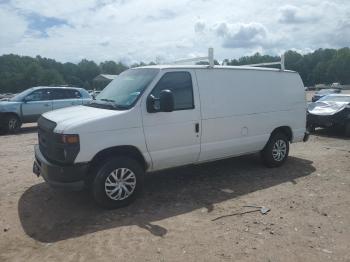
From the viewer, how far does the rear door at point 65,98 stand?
15.2 m

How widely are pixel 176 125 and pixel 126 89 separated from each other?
3.27ft

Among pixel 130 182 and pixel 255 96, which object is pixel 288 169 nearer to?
pixel 255 96

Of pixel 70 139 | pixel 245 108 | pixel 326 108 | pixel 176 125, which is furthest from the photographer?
pixel 326 108

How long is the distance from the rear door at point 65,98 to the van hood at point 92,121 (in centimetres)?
981

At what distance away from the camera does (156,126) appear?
5.77 m

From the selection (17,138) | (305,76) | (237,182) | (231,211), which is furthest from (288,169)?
(305,76)

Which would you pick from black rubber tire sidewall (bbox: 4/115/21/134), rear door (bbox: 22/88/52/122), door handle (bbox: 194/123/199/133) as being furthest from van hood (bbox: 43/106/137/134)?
rear door (bbox: 22/88/52/122)

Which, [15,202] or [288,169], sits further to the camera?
[288,169]

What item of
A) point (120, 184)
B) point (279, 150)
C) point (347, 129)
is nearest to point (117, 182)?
point (120, 184)

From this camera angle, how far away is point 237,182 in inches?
271

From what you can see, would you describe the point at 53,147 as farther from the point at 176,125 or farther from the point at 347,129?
the point at 347,129

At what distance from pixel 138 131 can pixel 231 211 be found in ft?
5.82

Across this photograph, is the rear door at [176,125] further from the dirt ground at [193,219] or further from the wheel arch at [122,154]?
the dirt ground at [193,219]

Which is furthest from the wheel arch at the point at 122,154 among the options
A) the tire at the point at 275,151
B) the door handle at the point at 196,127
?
the tire at the point at 275,151
